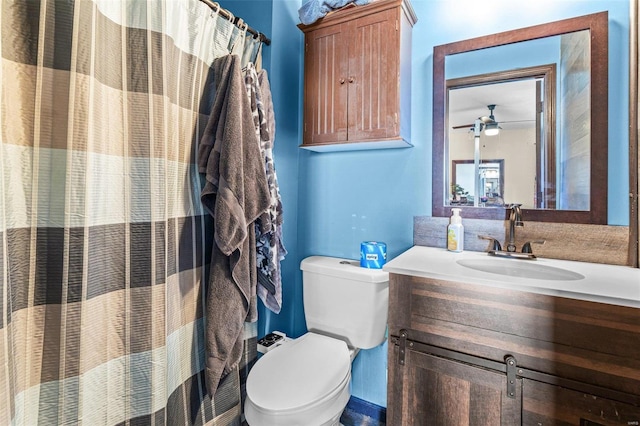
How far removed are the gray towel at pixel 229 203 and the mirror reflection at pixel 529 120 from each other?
0.96 m

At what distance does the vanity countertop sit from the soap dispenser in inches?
1.4

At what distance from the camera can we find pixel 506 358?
902mm

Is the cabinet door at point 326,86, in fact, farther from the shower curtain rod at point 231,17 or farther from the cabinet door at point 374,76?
the shower curtain rod at point 231,17

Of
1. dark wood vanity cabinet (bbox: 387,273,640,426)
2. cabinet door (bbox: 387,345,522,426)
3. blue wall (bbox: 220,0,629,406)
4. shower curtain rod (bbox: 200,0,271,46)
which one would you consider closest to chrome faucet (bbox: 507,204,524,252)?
blue wall (bbox: 220,0,629,406)

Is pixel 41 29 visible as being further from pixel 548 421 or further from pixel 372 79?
pixel 548 421

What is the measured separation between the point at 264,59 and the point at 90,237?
49.6 inches

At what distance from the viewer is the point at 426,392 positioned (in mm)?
1021

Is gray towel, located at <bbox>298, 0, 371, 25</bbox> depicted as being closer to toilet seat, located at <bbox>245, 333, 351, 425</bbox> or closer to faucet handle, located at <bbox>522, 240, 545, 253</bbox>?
faucet handle, located at <bbox>522, 240, 545, 253</bbox>

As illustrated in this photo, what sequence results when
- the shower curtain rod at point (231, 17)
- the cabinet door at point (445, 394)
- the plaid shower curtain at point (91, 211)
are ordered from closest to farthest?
the plaid shower curtain at point (91, 211), the cabinet door at point (445, 394), the shower curtain rod at point (231, 17)

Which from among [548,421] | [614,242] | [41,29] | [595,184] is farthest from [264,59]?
[548,421]

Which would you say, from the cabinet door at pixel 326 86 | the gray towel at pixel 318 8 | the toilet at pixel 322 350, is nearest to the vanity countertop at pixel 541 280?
the toilet at pixel 322 350

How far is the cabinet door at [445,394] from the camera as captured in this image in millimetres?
914

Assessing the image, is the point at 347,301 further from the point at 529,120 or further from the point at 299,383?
the point at 529,120

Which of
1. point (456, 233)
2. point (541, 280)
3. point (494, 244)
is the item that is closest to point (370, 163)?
point (456, 233)
